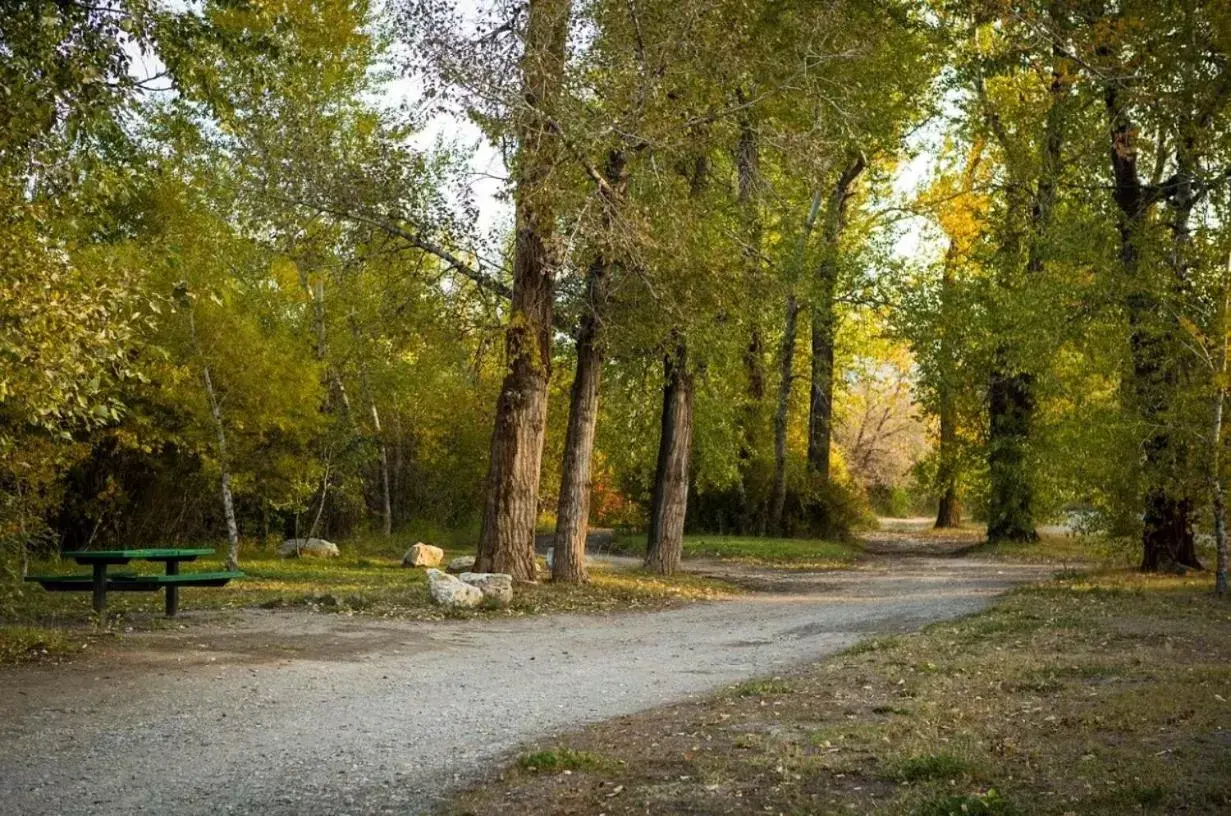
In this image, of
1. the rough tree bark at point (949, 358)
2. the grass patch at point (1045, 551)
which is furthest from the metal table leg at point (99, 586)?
the rough tree bark at point (949, 358)

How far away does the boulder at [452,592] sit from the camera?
1473cm

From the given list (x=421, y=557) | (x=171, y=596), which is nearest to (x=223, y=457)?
(x=421, y=557)

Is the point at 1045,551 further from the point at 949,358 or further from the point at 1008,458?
the point at 949,358

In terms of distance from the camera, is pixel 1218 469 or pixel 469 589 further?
pixel 1218 469

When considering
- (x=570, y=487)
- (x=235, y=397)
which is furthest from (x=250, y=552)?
(x=570, y=487)

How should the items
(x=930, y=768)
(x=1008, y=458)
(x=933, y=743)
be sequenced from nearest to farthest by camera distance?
1. (x=930, y=768)
2. (x=933, y=743)
3. (x=1008, y=458)

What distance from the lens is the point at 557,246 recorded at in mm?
14023

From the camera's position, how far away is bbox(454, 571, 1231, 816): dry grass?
5527 mm

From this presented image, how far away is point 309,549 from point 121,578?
42.7ft

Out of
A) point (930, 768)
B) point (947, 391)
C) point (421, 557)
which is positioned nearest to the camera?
point (930, 768)

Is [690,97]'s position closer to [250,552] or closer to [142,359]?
[142,359]

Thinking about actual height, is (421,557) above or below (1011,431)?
below

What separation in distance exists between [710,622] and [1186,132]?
7.85m

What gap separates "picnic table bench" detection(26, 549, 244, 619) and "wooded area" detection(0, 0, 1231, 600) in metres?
0.56
